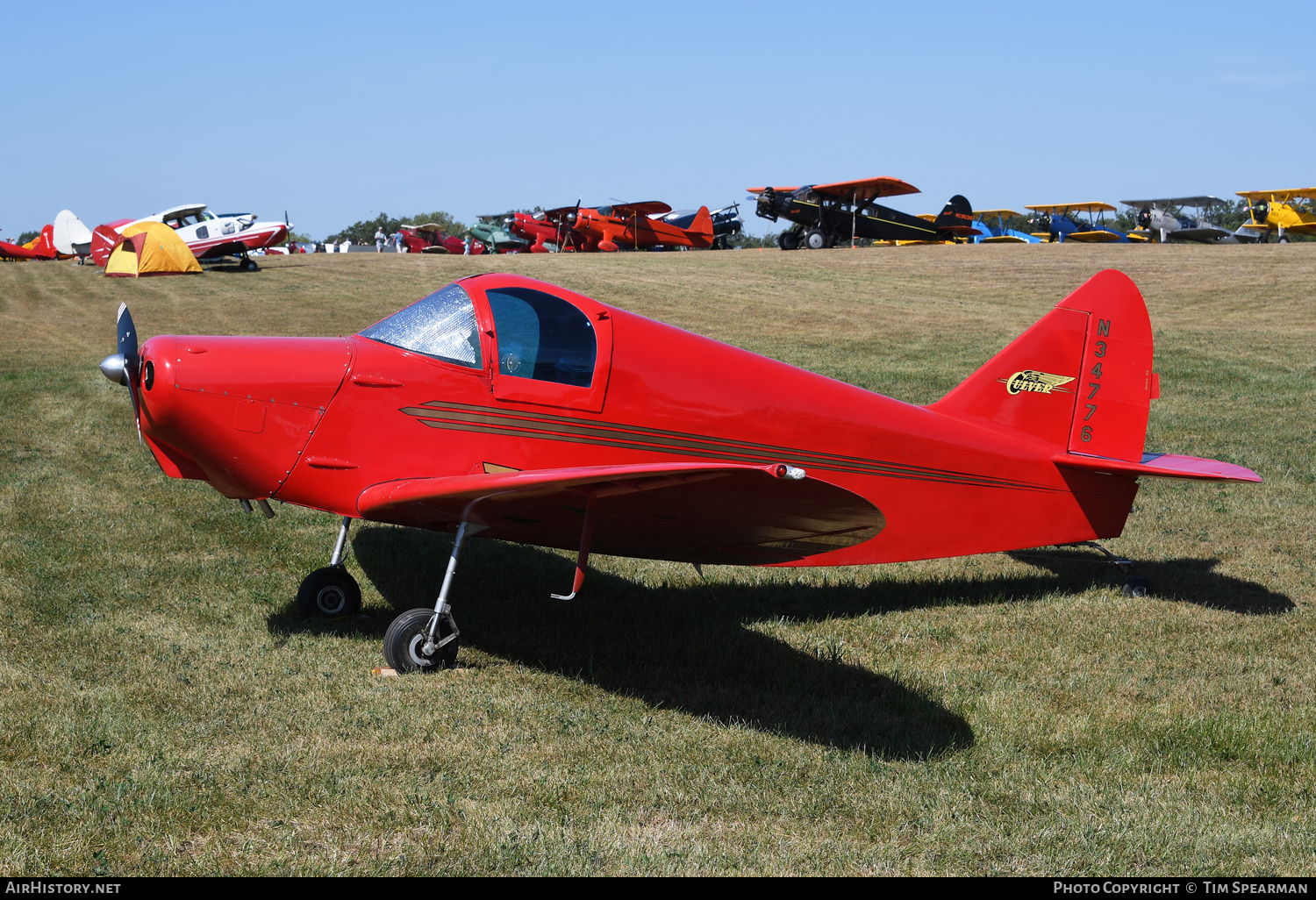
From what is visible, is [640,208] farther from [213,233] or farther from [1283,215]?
[1283,215]

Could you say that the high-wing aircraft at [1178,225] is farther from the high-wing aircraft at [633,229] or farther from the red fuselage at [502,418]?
the red fuselage at [502,418]

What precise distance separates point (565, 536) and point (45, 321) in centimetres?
2472

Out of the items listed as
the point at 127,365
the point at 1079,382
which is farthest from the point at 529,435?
the point at 1079,382

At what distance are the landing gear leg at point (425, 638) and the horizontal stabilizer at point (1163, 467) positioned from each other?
432 centimetres

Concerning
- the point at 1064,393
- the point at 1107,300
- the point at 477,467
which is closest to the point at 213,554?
the point at 477,467

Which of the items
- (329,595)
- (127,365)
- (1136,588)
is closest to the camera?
(127,365)

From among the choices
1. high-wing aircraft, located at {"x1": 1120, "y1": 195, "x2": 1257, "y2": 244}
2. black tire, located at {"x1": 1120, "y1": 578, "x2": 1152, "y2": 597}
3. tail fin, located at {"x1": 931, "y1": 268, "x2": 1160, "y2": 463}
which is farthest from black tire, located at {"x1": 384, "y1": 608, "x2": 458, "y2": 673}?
high-wing aircraft, located at {"x1": 1120, "y1": 195, "x2": 1257, "y2": 244}

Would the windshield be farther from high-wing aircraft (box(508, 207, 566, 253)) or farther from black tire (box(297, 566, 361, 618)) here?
high-wing aircraft (box(508, 207, 566, 253))

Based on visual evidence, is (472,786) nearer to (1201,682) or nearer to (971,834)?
(971,834)

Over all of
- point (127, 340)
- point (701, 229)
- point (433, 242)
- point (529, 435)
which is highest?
point (701, 229)

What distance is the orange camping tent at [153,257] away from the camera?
36031 millimetres

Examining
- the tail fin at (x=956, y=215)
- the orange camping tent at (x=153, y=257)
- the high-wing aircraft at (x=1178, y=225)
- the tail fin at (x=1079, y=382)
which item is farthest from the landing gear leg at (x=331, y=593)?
the high-wing aircraft at (x=1178, y=225)

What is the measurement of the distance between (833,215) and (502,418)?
1628 inches

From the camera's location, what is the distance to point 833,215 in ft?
147
